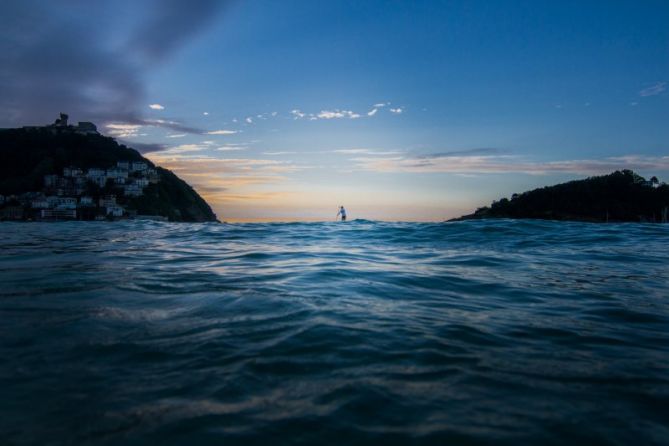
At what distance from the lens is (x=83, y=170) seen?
429 feet

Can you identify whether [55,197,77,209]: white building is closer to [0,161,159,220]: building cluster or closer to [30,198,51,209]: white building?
[0,161,159,220]: building cluster

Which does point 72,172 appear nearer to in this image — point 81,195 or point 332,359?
point 81,195

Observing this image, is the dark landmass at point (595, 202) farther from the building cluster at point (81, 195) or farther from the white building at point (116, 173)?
the white building at point (116, 173)

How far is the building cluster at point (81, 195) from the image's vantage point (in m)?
92.9

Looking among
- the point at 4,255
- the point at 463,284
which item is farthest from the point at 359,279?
the point at 4,255

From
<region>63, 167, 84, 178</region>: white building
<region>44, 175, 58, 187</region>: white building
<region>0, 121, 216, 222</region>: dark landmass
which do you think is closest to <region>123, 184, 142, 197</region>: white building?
<region>0, 121, 216, 222</region>: dark landmass

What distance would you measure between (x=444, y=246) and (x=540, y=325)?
8.92 m

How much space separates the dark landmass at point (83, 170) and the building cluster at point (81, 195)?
1.39 ft

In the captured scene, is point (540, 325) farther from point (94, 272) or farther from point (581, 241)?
point (581, 241)

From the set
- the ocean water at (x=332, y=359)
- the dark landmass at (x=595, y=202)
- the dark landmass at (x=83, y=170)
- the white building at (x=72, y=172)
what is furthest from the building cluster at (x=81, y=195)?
the ocean water at (x=332, y=359)

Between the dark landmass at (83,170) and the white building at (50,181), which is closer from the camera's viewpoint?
the white building at (50,181)

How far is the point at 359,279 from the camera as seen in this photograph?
725 centimetres

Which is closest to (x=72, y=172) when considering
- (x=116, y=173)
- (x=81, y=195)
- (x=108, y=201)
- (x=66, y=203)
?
(x=116, y=173)

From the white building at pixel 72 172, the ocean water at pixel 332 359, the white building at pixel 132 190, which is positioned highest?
the white building at pixel 72 172
